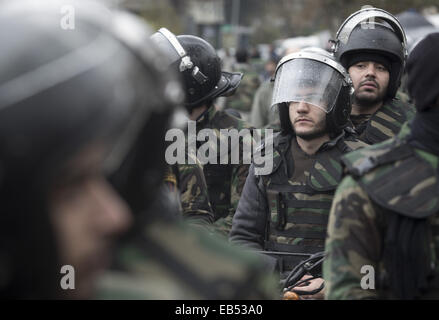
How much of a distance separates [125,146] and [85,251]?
0.84 ft

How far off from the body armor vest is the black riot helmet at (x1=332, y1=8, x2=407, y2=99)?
3.74ft

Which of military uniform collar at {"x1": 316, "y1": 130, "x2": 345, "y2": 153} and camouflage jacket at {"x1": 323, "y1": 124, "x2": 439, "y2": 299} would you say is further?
military uniform collar at {"x1": 316, "y1": 130, "x2": 345, "y2": 153}

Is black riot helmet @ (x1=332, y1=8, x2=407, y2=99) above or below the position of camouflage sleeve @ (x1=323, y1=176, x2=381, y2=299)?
above

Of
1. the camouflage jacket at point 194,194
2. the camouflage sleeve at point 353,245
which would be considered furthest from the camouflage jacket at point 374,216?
the camouflage jacket at point 194,194

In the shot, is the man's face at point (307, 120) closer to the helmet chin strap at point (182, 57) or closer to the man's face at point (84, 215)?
the helmet chin strap at point (182, 57)

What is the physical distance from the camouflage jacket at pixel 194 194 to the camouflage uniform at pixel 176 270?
2.56m

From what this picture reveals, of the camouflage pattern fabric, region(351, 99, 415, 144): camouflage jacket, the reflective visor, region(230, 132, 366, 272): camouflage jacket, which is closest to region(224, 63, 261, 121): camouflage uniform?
region(351, 99, 415, 144): camouflage jacket

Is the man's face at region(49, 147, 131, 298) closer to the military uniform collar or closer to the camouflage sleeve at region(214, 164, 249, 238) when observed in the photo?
the military uniform collar

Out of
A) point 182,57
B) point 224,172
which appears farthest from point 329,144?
point 182,57

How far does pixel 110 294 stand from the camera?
1.73m

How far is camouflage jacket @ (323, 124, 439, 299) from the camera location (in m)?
2.66

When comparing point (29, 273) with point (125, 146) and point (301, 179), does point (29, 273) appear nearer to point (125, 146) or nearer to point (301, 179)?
point (125, 146)
